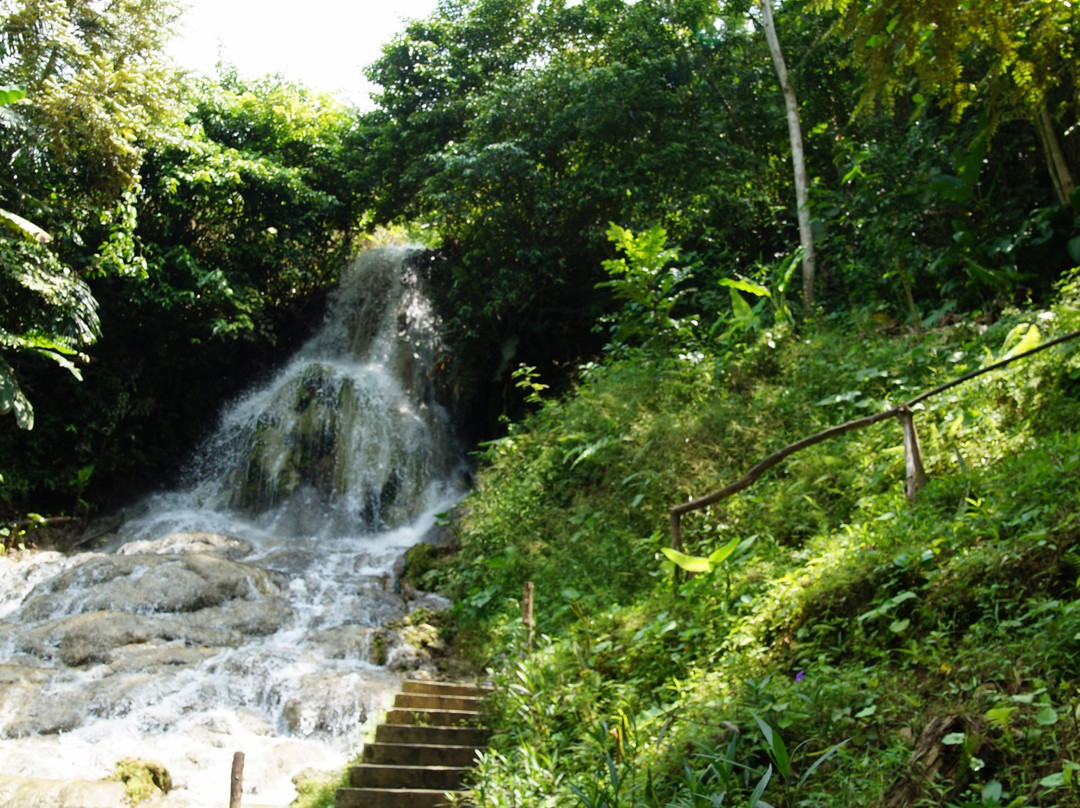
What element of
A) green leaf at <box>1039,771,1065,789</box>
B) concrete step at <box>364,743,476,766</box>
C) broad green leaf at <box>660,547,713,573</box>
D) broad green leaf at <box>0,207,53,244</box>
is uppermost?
broad green leaf at <box>0,207,53,244</box>

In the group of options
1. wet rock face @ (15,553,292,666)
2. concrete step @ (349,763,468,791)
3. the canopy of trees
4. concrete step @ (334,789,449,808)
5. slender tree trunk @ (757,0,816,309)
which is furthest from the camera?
slender tree trunk @ (757,0,816,309)

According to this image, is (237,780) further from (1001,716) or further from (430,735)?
(1001,716)

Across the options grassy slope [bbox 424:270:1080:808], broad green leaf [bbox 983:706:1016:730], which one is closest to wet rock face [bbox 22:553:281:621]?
grassy slope [bbox 424:270:1080:808]

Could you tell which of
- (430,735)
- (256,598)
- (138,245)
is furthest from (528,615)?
(138,245)

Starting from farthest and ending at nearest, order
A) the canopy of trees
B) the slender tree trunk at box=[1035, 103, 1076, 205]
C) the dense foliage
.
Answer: the dense foliage < the canopy of trees < the slender tree trunk at box=[1035, 103, 1076, 205]

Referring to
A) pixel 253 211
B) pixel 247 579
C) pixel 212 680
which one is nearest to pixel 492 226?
pixel 253 211

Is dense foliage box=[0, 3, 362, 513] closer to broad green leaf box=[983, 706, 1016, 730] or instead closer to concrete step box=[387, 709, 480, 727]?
concrete step box=[387, 709, 480, 727]

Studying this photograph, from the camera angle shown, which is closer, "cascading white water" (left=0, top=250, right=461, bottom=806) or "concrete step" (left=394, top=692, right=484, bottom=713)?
"concrete step" (left=394, top=692, right=484, bottom=713)

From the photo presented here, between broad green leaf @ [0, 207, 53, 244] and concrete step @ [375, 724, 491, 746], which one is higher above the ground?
broad green leaf @ [0, 207, 53, 244]

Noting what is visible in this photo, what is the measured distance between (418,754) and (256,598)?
4.51 meters

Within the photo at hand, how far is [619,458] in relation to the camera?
8.12 metres

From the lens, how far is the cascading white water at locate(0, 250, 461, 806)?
21.1 feet

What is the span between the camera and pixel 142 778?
5.68 m

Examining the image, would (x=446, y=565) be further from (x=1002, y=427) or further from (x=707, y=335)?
(x=1002, y=427)
